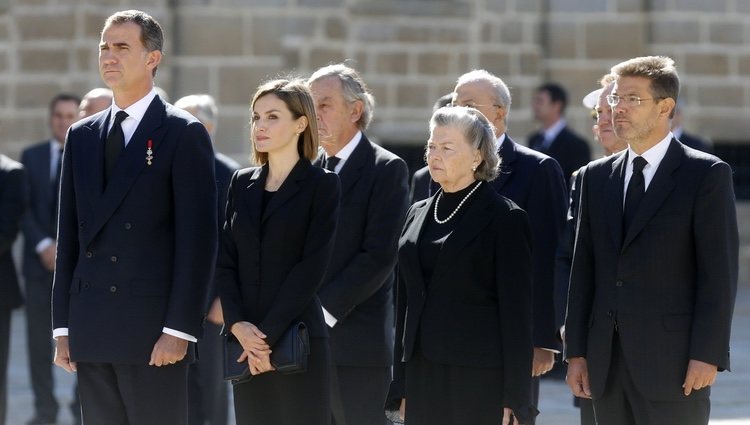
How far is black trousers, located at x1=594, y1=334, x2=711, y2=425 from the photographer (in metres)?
5.21

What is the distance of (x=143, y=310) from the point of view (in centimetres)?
537

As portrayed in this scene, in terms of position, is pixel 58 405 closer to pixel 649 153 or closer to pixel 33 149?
pixel 33 149

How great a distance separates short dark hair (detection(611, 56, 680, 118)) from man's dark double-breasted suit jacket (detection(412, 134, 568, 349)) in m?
1.00

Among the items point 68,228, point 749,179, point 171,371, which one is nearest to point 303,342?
point 171,371

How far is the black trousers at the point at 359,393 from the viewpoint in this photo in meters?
6.29

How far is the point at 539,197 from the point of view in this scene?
636 cm

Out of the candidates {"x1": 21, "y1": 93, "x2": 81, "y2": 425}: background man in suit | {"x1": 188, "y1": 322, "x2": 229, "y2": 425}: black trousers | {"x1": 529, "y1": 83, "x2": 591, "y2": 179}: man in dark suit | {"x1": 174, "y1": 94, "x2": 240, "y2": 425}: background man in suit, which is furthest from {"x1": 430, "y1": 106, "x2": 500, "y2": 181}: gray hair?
{"x1": 529, "y1": 83, "x2": 591, "y2": 179}: man in dark suit

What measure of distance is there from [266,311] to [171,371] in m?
0.44

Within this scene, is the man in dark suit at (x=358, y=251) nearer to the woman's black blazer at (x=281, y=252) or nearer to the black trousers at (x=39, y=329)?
the woman's black blazer at (x=281, y=252)

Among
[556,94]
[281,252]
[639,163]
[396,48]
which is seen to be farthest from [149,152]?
[396,48]

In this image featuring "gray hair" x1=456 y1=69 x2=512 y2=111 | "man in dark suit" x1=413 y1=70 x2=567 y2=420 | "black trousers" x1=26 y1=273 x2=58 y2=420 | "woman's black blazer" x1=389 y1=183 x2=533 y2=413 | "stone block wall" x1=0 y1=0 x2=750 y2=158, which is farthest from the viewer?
"stone block wall" x1=0 y1=0 x2=750 y2=158

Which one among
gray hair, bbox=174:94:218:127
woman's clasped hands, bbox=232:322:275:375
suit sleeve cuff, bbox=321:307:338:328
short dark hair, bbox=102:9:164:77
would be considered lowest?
suit sleeve cuff, bbox=321:307:338:328

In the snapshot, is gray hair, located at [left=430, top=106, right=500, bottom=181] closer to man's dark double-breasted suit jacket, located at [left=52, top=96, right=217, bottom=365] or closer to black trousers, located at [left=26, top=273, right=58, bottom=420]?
man's dark double-breasted suit jacket, located at [left=52, top=96, right=217, bottom=365]

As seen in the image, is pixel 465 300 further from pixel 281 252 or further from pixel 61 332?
pixel 61 332
